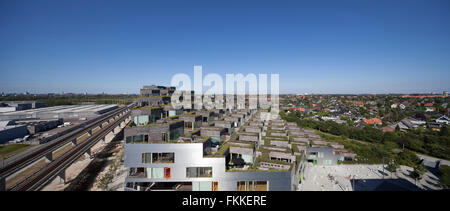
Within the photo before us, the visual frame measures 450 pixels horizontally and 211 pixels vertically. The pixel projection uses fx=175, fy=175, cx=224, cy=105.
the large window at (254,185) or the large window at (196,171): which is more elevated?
the large window at (196,171)

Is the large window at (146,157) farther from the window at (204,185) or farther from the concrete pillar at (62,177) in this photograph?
the concrete pillar at (62,177)

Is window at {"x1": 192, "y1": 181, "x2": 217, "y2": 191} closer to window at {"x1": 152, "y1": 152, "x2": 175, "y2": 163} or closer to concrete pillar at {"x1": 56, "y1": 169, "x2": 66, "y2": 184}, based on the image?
window at {"x1": 152, "y1": 152, "x2": 175, "y2": 163}

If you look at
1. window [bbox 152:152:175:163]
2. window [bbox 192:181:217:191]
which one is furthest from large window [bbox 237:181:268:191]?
window [bbox 152:152:175:163]

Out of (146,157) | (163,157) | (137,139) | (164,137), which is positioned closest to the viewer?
(146,157)

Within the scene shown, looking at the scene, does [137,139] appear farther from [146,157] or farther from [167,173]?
[167,173]

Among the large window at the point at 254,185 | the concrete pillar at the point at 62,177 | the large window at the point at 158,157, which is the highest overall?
the large window at the point at 158,157

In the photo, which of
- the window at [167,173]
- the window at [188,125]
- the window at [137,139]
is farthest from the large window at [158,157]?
the window at [188,125]

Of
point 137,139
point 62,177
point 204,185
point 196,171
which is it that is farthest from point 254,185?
point 62,177
